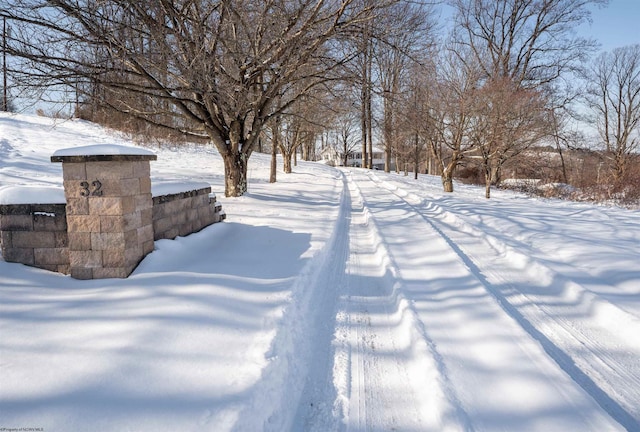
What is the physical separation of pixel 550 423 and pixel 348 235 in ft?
17.6

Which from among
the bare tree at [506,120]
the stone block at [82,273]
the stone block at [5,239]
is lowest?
the stone block at [82,273]

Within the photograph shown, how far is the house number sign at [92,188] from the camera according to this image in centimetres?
389

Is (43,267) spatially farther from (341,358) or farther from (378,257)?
(378,257)

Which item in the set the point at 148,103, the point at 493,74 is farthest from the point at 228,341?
the point at 493,74

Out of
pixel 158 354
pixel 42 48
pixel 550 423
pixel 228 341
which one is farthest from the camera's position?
pixel 42 48

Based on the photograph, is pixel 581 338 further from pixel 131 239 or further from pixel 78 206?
pixel 78 206

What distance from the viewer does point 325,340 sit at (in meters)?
3.29

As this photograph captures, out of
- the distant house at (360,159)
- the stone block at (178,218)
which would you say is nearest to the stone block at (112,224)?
A: the stone block at (178,218)

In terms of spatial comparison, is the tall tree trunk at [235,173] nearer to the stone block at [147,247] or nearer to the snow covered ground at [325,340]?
the snow covered ground at [325,340]

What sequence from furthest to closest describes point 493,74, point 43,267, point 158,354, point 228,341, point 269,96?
point 493,74
point 269,96
point 43,267
point 228,341
point 158,354

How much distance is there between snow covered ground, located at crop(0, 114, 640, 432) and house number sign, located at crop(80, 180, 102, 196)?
78cm

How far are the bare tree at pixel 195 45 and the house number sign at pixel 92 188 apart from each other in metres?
3.30

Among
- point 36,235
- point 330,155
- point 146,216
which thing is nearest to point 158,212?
point 146,216

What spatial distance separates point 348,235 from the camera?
748 centimetres
